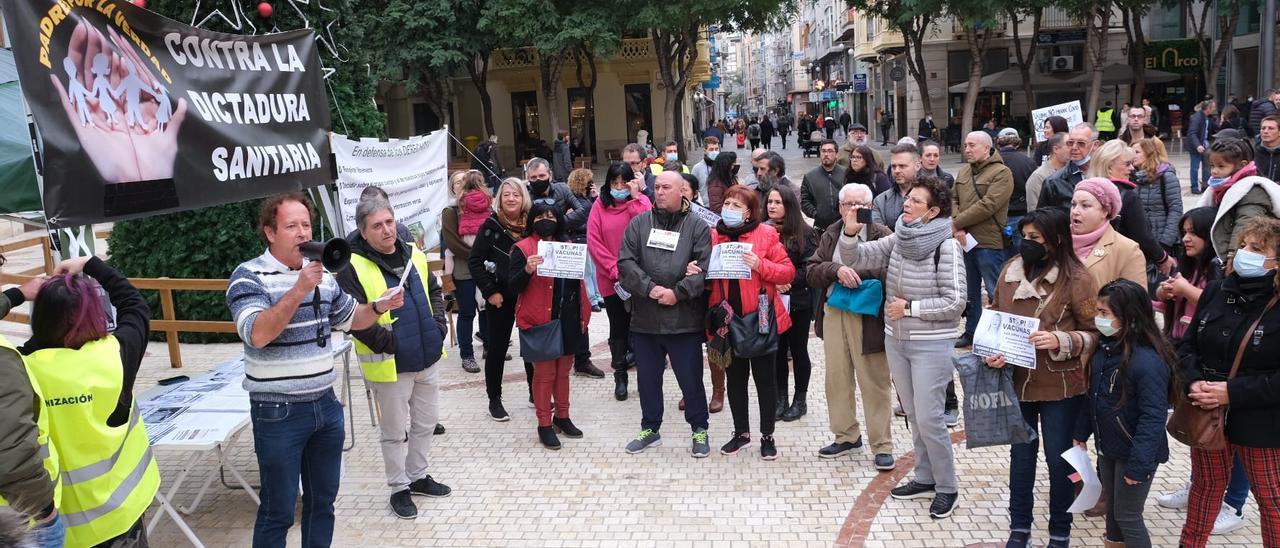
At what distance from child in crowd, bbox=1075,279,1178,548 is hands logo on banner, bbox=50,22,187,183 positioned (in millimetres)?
4492

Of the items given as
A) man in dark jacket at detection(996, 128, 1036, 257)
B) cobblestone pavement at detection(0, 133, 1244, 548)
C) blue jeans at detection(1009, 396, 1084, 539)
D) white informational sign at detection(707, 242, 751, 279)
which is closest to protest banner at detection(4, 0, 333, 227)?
cobblestone pavement at detection(0, 133, 1244, 548)

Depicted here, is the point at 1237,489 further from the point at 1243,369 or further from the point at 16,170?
the point at 16,170

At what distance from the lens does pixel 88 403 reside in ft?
11.9

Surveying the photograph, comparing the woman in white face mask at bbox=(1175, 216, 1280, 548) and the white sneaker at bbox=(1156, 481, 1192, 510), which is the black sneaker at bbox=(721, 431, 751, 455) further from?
the woman in white face mask at bbox=(1175, 216, 1280, 548)

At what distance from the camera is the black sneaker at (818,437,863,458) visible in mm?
6285

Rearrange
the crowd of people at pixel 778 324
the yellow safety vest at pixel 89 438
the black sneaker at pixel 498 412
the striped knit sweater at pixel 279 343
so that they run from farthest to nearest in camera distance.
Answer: the black sneaker at pixel 498 412 → the striped knit sweater at pixel 279 343 → the crowd of people at pixel 778 324 → the yellow safety vest at pixel 89 438

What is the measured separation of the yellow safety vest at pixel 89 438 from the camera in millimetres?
3568

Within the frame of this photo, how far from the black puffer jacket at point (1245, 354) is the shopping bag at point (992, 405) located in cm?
73

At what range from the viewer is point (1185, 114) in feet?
120

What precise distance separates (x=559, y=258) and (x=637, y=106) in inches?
1335

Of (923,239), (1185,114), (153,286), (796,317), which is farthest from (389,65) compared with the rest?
(1185,114)

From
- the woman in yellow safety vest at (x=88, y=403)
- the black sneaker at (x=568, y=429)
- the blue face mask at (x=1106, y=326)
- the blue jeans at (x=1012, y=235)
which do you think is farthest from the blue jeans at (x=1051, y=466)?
the woman in yellow safety vest at (x=88, y=403)

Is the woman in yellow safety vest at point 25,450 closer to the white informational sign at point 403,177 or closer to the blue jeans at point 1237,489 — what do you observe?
the white informational sign at point 403,177

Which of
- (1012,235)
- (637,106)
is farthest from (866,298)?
(637,106)
